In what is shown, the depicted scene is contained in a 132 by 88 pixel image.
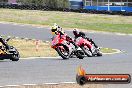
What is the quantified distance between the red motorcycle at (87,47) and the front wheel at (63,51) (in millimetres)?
889

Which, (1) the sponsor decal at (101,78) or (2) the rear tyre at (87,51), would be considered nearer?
(1) the sponsor decal at (101,78)

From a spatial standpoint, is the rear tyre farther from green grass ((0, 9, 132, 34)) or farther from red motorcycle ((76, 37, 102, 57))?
green grass ((0, 9, 132, 34))

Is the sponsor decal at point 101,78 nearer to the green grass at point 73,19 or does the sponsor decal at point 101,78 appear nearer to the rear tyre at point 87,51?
the rear tyre at point 87,51

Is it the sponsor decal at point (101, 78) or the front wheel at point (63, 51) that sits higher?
the sponsor decal at point (101, 78)

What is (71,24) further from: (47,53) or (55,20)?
(47,53)

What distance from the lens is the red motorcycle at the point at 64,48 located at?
1606cm

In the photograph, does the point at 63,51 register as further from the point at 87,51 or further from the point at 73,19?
the point at 73,19

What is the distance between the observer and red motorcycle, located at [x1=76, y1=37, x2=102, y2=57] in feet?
56.4

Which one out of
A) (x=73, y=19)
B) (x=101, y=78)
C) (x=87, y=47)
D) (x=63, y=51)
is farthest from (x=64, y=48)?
(x=73, y=19)

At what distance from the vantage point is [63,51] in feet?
53.5

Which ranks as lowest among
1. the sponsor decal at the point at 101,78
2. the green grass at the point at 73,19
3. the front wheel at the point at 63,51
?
the green grass at the point at 73,19

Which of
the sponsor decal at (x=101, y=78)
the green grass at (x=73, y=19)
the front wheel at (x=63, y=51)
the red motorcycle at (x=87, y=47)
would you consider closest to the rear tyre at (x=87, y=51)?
the red motorcycle at (x=87, y=47)

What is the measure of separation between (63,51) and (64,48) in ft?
0.37

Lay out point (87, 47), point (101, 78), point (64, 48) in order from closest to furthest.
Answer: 1. point (101, 78)
2. point (64, 48)
3. point (87, 47)
